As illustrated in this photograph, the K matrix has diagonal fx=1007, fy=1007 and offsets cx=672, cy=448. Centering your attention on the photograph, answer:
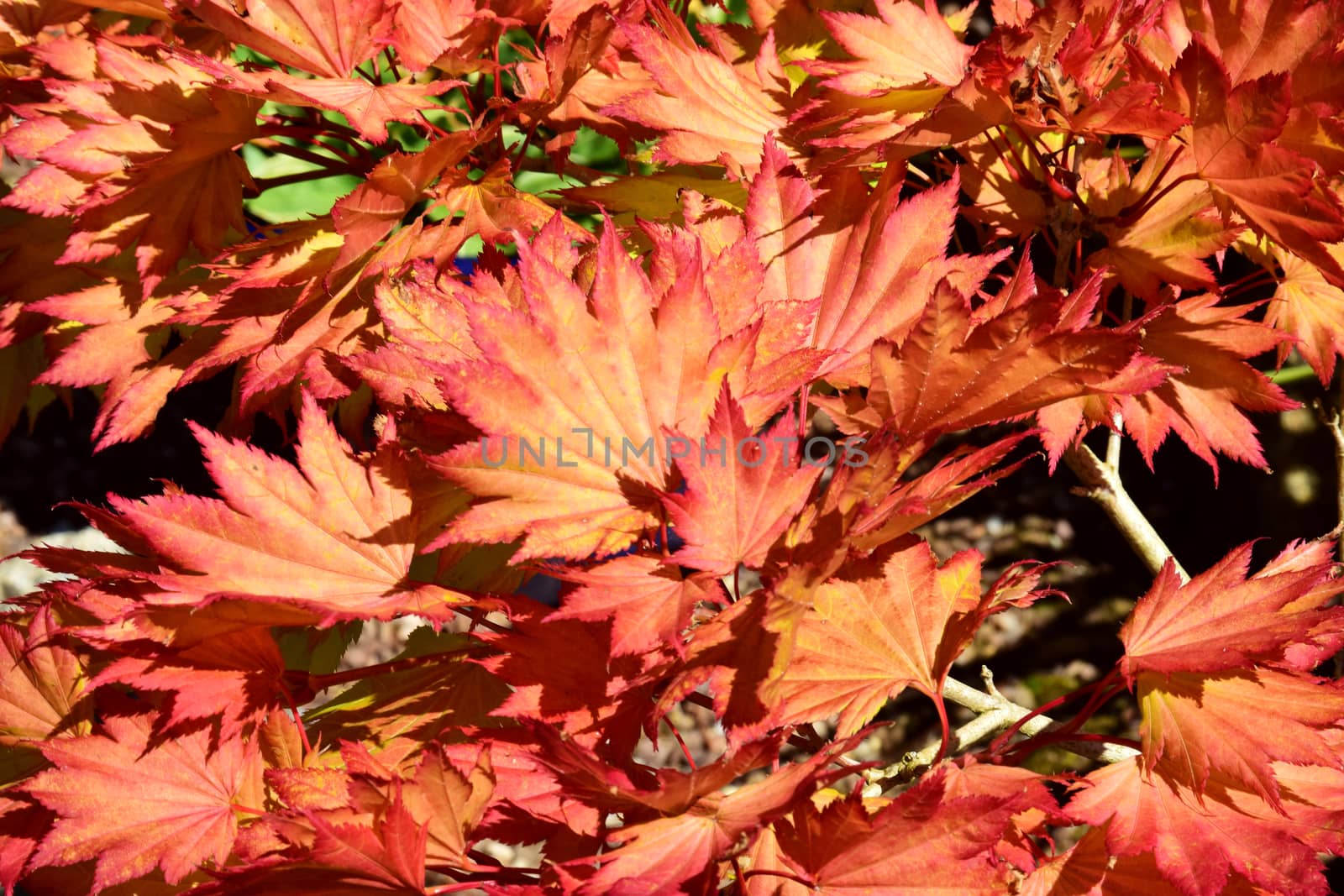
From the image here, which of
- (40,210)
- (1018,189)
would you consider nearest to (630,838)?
(1018,189)

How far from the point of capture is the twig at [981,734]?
3.05 ft

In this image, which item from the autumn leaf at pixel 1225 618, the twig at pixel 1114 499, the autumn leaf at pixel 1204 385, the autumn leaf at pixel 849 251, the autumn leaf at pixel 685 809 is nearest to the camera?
the autumn leaf at pixel 685 809

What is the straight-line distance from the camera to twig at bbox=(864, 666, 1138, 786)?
0.93m

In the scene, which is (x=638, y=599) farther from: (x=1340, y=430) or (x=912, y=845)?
(x=1340, y=430)

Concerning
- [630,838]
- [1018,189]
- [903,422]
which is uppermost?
[1018,189]

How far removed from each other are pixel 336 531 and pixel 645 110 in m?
0.48

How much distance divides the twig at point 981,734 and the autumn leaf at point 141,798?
540mm

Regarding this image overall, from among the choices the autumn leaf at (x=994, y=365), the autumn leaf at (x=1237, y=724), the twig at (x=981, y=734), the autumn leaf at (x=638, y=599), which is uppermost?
the autumn leaf at (x=994, y=365)

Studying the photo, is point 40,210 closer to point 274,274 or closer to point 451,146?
point 274,274

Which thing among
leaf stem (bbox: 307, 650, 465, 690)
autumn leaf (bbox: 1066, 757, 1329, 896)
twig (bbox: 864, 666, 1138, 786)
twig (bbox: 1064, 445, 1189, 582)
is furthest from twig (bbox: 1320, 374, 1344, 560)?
leaf stem (bbox: 307, 650, 465, 690)

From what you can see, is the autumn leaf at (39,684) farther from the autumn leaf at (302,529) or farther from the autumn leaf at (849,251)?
→ the autumn leaf at (849,251)

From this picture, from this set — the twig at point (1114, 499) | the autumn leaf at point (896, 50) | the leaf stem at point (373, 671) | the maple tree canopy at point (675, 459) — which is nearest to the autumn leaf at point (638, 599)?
the maple tree canopy at point (675, 459)

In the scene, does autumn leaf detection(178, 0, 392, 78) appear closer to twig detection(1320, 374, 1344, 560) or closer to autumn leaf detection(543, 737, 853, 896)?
autumn leaf detection(543, 737, 853, 896)

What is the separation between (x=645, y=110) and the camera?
3.10 feet
